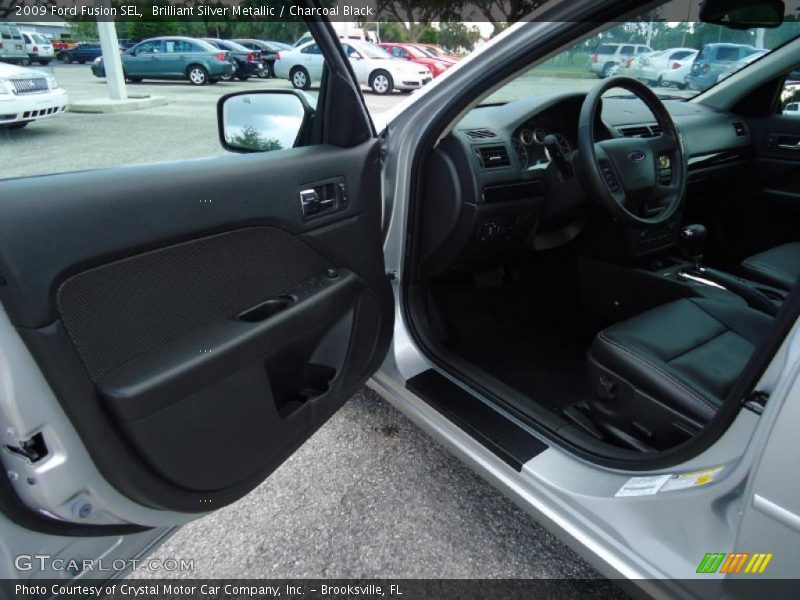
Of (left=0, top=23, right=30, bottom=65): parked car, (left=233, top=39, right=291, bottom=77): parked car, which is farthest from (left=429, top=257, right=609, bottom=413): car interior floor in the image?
(left=0, top=23, right=30, bottom=65): parked car

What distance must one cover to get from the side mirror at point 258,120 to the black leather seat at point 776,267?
76.8 inches

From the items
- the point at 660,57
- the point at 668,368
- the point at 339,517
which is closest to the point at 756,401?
Result: the point at 668,368

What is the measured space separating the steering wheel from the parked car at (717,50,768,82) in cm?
116

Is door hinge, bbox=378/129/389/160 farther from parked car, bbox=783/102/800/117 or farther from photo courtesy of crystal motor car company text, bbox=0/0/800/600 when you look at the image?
parked car, bbox=783/102/800/117

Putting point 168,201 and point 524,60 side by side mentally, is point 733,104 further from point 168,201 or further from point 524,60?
point 168,201

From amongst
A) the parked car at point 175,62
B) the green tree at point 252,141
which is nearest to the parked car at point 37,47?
the parked car at point 175,62

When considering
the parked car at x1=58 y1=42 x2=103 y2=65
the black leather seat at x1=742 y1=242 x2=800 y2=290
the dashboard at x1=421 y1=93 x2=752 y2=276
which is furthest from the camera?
the black leather seat at x1=742 y1=242 x2=800 y2=290

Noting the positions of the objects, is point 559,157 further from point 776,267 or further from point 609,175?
point 776,267

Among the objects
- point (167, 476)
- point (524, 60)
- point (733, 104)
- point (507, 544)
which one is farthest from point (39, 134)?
point (733, 104)

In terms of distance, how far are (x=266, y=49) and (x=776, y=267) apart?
2.16 m

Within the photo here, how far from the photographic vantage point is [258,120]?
5.74 feet

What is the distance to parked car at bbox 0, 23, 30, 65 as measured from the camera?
0.97m

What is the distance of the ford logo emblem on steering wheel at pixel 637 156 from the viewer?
83.8 inches

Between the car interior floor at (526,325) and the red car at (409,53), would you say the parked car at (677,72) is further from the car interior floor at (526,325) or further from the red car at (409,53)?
the red car at (409,53)
